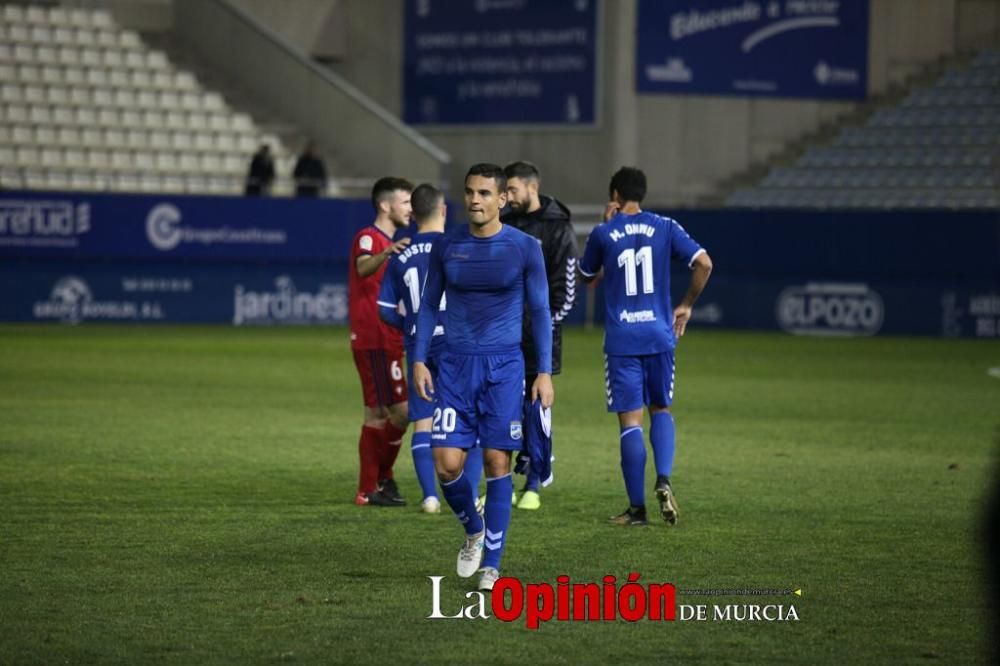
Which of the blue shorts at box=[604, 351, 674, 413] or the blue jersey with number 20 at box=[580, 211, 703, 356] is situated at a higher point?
the blue jersey with number 20 at box=[580, 211, 703, 356]

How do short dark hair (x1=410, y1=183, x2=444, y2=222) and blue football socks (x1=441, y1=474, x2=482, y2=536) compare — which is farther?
short dark hair (x1=410, y1=183, x2=444, y2=222)

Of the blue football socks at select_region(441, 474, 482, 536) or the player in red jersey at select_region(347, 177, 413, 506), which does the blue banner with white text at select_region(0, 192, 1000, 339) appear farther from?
the blue football socks at select_region(441, 474, 482, 536)

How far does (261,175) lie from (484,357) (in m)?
23.5

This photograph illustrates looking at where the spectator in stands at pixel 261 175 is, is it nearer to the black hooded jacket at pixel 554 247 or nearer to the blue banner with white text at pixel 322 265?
the blue banner with white text at pixel 322 265

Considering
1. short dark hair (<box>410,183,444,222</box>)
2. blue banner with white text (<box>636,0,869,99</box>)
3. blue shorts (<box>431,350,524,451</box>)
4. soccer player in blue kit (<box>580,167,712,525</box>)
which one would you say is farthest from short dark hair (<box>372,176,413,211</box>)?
blue banner with white text (<box>636,0,869,99</box>)

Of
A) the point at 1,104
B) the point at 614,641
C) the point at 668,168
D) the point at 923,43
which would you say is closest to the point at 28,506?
the point at 614,641

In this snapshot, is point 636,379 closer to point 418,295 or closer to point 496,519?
point 418,295

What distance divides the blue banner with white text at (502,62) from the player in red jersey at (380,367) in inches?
942

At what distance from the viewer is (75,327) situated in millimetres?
28312

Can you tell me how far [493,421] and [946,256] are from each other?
22.4 metres

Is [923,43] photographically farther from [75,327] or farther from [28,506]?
[28,506]

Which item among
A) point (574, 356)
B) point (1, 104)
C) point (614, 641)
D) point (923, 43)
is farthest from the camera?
point (923, 43)

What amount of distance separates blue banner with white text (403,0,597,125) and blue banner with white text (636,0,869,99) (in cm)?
119

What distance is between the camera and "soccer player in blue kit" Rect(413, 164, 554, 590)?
8148 mm
